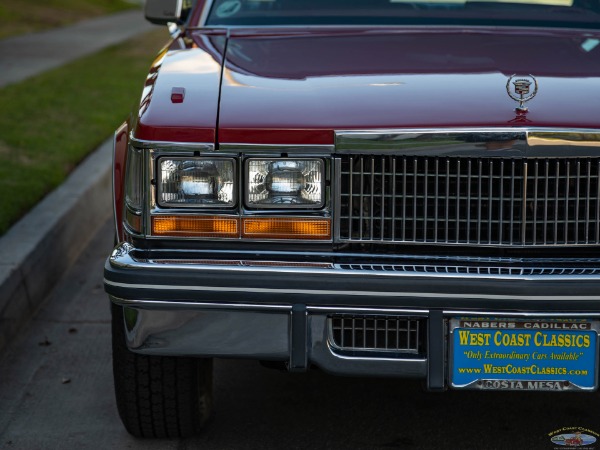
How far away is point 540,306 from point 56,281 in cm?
333

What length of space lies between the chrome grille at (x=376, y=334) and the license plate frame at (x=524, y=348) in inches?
4.3

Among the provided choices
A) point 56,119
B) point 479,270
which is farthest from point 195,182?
point 56,119

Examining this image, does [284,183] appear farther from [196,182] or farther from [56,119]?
[56,119]

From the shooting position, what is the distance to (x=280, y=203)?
3443 mm

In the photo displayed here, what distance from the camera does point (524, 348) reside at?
3.32 metres

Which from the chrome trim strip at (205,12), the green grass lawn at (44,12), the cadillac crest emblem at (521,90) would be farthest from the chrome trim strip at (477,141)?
the green grass lawn at (44,12)

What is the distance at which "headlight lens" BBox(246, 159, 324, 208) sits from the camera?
341 centimetres

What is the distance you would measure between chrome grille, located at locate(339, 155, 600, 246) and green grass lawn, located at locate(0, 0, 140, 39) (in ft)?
45.4

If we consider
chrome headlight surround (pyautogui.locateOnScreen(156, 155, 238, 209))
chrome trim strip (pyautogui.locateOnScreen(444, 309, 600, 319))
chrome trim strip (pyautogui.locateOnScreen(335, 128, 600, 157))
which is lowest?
chrome trim strip (pyautogui.locateOnScreen(444, 309, 600, 319))

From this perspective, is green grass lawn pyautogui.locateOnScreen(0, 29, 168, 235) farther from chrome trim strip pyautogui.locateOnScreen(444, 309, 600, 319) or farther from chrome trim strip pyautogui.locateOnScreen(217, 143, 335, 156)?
chrome trim strip pyautogui.locateOnScreen(444, 309, 600, 319)

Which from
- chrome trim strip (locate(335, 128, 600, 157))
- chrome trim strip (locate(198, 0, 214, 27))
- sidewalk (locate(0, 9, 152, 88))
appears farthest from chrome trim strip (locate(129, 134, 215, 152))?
Result: sidewalk (locate(0, 9, 152, 88))

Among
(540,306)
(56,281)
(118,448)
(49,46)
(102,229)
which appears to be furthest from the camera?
(49,46)

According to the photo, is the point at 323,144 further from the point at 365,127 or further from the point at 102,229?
the point at 102,229

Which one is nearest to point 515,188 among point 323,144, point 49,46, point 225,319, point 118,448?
point 323,144
